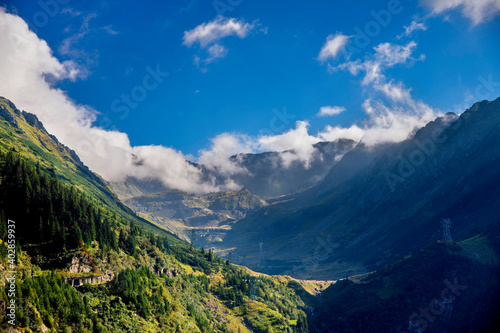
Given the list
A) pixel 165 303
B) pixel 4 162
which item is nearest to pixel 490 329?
pixel 165 303

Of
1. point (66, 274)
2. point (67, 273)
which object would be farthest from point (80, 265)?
point (66, 274)

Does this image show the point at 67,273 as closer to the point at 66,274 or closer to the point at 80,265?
the point at 66,274

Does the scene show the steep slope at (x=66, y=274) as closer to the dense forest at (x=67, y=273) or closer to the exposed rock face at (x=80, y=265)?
the dense forest at (x=67, y=273)

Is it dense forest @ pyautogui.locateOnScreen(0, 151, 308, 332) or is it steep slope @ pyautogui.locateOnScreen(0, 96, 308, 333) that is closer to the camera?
steep slope @ pyautogui.locateOnScreen(0, 96, 308, 333)

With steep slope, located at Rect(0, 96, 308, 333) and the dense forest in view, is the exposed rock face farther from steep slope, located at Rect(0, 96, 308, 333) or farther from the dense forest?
the dense forest

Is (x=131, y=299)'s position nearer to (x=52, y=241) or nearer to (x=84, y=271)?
(x=84, y=271)

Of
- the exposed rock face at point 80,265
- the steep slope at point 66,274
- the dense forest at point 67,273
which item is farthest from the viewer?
the exposed rock face at point 80,265

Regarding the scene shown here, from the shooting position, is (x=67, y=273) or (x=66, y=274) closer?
(x=66, y=274)

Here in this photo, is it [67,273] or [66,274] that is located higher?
[67,273]

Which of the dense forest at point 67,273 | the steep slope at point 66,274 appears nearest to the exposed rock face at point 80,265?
the steep slope at point 66,274

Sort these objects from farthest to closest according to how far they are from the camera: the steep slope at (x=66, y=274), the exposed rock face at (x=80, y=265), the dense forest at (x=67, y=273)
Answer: the exposed rock face at (x=80, y=265) → the dense forest at (x=67, y=273) → the steep slope at (x=66, y=274)

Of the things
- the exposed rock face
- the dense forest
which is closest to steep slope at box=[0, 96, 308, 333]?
the dense forest

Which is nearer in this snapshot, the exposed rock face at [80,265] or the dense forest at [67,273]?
the dense forest at [67,273]

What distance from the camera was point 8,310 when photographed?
6538 centimetres
